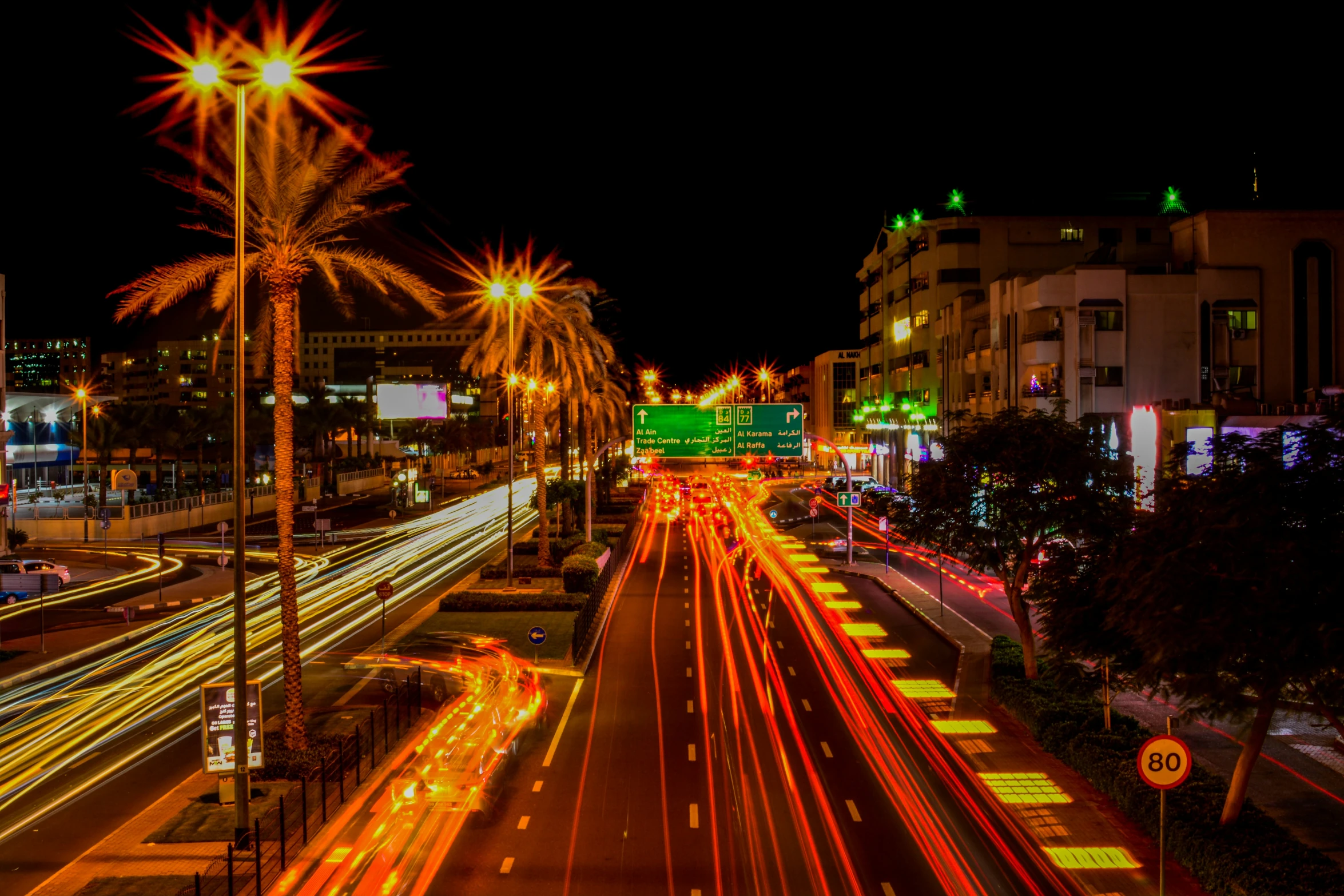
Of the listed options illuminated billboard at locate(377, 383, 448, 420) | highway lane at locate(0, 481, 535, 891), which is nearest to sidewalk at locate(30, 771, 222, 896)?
highway lane at locate(0, 481, 535, 891)

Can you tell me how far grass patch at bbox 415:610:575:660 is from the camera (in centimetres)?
2653

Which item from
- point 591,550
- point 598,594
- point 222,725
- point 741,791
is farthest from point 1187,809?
point 591,550

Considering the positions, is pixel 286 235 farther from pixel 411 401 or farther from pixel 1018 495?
pixel 411 401

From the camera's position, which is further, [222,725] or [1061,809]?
[1061,809]

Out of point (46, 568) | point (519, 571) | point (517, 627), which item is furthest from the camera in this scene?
point (519, 571)

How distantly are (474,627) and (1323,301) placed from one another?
45.2 meters

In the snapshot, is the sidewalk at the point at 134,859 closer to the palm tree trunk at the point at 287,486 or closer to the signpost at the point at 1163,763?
the palm tree trunk at the point at 287,486

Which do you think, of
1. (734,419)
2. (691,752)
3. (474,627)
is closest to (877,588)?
(734,419)

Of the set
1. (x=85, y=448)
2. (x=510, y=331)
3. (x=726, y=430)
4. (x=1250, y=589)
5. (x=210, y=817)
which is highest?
(x=510, y=331)

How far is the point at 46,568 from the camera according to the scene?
38812mm

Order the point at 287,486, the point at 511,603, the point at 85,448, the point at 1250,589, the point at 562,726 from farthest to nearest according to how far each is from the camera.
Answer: the point at 85,448, the point at 511,603, the point at 562,726, the point at 287,486, the point at 1250,589

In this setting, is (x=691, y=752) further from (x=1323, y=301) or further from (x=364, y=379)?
(x=364, y=379)

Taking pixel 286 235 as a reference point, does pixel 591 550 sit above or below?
below

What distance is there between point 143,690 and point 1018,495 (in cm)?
2037
